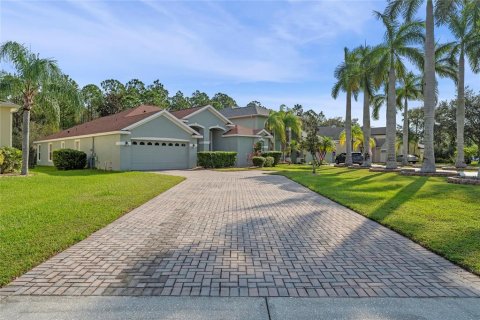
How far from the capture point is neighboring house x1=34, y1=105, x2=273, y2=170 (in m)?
24.0

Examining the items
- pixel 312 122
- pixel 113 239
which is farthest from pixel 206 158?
pixel 113 239

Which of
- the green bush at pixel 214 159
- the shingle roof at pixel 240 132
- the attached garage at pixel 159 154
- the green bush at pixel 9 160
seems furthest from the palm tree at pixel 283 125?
the green bush at pixel 9 160

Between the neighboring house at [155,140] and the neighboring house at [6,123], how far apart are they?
18.2ft

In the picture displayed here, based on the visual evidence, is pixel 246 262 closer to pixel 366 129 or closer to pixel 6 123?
pixel 6 123

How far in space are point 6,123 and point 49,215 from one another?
17495mm

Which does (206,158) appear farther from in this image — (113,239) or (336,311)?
(336,311)

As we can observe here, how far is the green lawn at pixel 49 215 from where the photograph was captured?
523 centimetres

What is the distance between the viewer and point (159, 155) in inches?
1022

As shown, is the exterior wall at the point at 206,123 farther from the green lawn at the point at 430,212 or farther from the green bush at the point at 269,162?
the green lawn at the point at 430,212

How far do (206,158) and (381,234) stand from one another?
22.0 m

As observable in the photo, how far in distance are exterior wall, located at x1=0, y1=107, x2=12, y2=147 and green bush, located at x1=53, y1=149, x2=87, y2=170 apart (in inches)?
152

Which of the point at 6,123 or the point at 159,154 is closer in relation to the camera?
the point at 6,123

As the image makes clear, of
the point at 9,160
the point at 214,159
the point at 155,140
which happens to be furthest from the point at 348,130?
the point at 9,160

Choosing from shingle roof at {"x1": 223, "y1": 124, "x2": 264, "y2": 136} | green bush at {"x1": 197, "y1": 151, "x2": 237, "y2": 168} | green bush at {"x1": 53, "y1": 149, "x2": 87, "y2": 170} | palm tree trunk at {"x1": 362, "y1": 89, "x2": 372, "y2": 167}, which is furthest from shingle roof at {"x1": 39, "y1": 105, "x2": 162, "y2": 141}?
palm tree trunk at {"x1": 362, "y1": 89, "x2": 372, "y2": 167}
